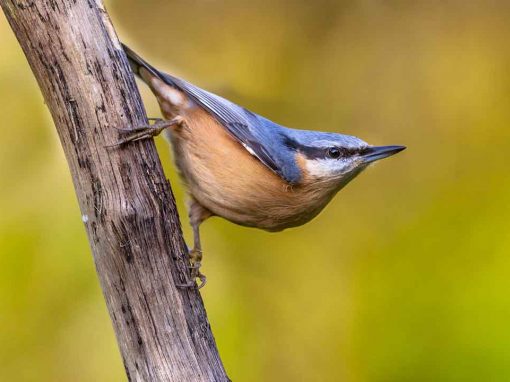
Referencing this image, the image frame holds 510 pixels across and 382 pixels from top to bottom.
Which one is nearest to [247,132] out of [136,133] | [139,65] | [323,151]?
[323,151]

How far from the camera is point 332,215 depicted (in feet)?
11.6

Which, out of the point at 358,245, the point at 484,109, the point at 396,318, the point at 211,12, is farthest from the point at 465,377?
the point at 211,12

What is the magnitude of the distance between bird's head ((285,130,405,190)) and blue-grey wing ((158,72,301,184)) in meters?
0.07

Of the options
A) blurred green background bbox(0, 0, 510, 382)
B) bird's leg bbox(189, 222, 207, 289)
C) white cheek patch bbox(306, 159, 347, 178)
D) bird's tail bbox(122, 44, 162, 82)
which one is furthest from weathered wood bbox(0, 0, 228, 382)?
blurred green background bbox(0, 0, 510, 382)

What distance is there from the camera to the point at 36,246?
3020 mm

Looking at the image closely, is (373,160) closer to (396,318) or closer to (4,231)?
(396,318)

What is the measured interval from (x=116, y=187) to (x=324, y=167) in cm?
96

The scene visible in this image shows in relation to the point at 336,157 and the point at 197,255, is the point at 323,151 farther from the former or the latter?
the point at 197,255

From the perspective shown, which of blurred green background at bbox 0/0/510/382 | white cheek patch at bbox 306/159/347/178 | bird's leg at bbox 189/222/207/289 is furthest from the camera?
blurred green background at bbox 0/0/510/382

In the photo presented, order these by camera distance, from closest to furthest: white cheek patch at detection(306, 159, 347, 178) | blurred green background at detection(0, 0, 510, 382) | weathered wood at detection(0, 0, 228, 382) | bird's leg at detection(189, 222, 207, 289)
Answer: weathered wood at detection(0, 0, 228, 382)
bird's leg at detection(189, 222, 207, 289)
white cheek patch at detection(306, 159, 347, 178)
blurred green background at detection(0, 0, 510, 382)

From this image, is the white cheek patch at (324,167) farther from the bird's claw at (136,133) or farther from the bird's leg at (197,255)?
the bird's claw at (136,133)

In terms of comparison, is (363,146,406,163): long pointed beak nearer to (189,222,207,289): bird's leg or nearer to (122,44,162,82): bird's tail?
(189,222,207,289): bird's leg

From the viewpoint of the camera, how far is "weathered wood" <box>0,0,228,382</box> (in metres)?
1.91

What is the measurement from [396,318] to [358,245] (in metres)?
0.45
